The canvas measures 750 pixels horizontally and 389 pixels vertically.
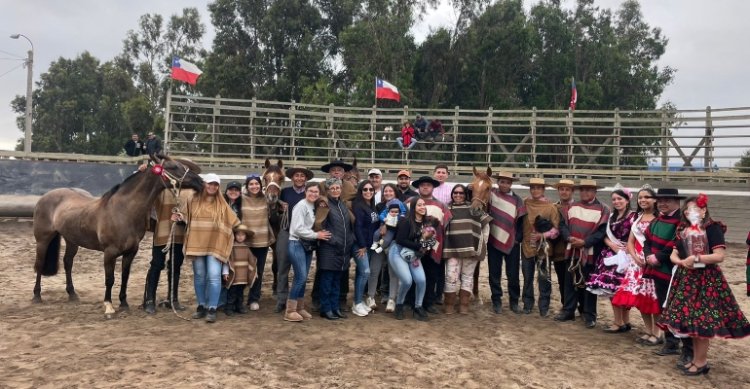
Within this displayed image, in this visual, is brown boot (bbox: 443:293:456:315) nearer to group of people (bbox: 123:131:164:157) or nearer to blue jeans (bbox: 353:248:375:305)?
blue jeans (bbox: 353:248:375:305)

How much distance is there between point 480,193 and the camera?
22.2 feet

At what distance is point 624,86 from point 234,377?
31.9m

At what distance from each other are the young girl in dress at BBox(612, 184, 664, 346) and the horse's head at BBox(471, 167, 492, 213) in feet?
A: 5.83

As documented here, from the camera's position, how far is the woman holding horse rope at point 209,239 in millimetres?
5969

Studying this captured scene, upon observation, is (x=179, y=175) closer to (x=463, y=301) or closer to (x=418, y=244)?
(x=418, y=244)

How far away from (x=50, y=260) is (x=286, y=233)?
3.74m

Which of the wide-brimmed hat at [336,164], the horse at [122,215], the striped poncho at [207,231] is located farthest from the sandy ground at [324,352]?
the wide-brimmed hat at [336,164]

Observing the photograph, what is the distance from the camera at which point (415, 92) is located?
90.3 ft

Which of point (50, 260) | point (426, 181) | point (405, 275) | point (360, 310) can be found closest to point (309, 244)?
point (360, 310)

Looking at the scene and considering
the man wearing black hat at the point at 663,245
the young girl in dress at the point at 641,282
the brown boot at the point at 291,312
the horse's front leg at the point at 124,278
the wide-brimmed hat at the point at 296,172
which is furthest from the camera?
the wide-brimmed hat at the point at 296,172

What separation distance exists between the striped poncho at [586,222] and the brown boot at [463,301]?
138 centimetres

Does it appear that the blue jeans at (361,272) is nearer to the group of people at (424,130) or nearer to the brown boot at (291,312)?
the brown boot at (291,312)

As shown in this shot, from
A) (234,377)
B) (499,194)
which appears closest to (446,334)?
(499,194)

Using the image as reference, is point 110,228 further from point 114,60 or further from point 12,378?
point 114,60
